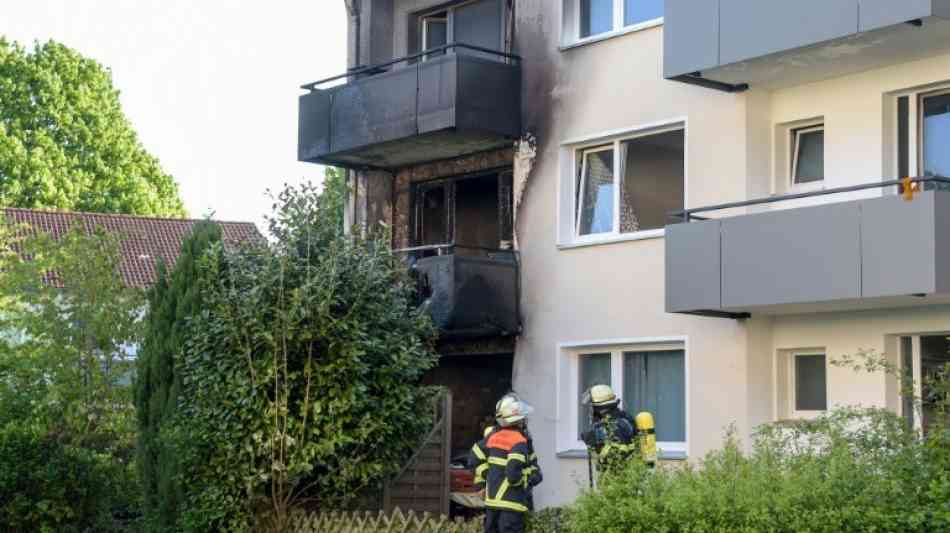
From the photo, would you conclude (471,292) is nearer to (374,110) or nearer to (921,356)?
(374,110)

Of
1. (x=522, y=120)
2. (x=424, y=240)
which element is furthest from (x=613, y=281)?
(x=424, y=240)

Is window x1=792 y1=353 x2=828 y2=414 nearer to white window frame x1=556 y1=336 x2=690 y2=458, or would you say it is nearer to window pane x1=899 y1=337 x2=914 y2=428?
window pane x1=899 y1=337 x2=914 y2=428

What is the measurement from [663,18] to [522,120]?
298 centimetres

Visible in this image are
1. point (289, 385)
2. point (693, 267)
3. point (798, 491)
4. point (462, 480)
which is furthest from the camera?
point (462, 480)

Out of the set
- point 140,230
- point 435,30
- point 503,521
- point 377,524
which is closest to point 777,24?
point 503,521

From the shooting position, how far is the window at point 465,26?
22.1m

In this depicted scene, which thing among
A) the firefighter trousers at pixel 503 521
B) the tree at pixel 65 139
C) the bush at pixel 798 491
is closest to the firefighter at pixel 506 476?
the firefighter trousers at pixel 503 521

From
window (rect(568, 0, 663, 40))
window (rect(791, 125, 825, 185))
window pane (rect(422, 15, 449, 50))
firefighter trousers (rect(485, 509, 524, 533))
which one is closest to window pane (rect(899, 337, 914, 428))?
window (rect(791, 125, 825, 185))

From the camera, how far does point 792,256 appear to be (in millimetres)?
16531

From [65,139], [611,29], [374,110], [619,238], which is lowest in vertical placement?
[619,238]

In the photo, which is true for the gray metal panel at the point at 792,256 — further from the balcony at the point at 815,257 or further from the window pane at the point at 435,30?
the window pane at the point at 435,30

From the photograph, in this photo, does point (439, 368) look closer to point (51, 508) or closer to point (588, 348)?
point (588, 348)

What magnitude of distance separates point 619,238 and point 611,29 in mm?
2736

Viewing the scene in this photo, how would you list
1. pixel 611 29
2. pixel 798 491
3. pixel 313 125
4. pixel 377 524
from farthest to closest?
pixel 313 125 < pixel 611 29 < pixel 377 524 < pixel 798 491
